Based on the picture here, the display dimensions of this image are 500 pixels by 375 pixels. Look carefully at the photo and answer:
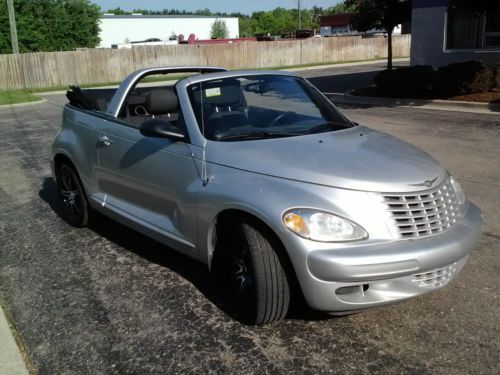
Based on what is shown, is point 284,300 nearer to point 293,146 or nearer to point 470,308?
point 293,146

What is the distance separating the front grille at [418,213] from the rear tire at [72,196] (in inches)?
132

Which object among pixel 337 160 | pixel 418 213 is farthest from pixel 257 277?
pixel 418 213

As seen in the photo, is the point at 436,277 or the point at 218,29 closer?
the point at 436,277

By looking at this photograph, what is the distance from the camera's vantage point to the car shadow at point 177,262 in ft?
12.3

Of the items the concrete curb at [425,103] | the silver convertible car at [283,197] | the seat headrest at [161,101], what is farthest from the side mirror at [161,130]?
the concrete curb at [425,103]

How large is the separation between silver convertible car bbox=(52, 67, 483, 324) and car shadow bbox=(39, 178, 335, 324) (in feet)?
0.62

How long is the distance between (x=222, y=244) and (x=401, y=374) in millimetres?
1380

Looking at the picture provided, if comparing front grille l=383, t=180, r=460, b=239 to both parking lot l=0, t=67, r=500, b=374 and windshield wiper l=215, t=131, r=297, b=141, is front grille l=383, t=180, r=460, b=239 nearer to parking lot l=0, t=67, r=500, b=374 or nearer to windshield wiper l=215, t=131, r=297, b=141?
parking lot l=0, t=67, r=500, b=374

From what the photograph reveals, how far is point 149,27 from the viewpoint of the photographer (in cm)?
8162

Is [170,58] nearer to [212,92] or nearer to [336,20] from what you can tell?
[212,92]

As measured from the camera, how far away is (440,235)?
331cm

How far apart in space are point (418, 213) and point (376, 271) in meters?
0.49

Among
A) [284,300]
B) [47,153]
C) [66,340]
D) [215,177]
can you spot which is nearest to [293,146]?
[215,177]

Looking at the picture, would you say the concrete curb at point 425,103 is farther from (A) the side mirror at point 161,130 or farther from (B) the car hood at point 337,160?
(A) the side mirror at point 161,130
